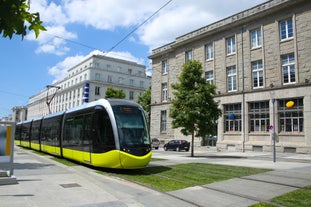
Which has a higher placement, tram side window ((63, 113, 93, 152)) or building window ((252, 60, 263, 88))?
building window ((252, 60, 263, 88))

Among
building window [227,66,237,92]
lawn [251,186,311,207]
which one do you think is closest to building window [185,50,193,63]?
building window [227,66,237,92]

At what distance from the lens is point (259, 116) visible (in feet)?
107

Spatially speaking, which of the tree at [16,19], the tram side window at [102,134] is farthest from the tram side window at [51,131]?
the tree at [16,19]

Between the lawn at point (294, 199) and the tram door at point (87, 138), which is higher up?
the tram door at point (87, 138)

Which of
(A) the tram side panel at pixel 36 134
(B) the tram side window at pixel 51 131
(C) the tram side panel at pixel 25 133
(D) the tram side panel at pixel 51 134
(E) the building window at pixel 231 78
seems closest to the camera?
(D) the tram side panel at pixel 51 134

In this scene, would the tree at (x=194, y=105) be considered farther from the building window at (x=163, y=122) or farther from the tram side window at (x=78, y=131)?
the building window at (x=163, y=122)

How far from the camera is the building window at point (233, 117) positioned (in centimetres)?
3469

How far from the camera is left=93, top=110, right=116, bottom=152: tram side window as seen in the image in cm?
1270

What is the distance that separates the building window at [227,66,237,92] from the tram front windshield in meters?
24.8

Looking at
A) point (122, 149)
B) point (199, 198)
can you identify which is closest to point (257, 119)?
point (122, 149)

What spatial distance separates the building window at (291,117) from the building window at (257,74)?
3557mm

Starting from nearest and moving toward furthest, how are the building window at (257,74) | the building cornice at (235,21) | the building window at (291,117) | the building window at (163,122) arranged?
1. the building window at (291,117)
2. the building cornice at (235,21)
3. the building window at (257,74)
4. the building window at (163,122)

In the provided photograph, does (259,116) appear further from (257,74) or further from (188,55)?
(188,55)

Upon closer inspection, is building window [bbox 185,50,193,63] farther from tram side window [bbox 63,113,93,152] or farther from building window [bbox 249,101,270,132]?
tram side window [bbox 63,113,93,152]
